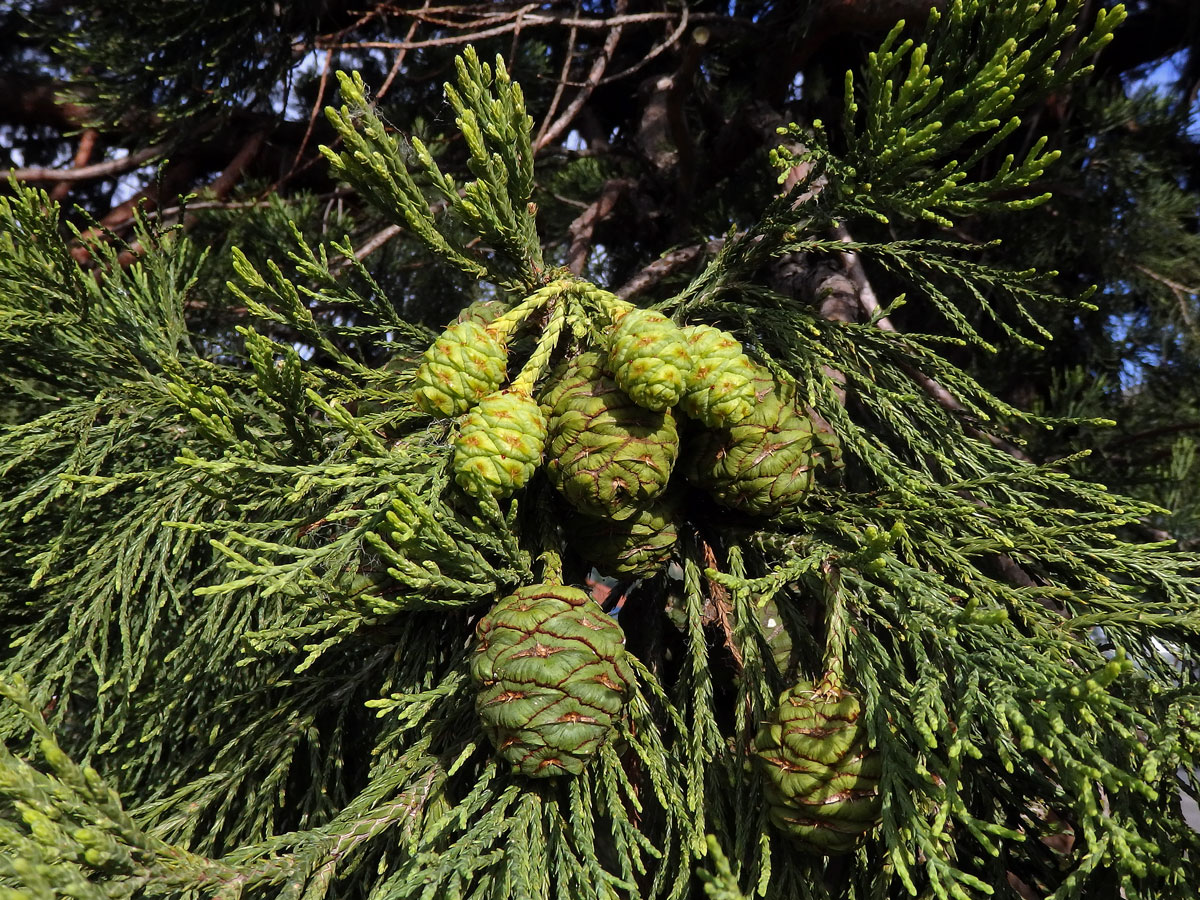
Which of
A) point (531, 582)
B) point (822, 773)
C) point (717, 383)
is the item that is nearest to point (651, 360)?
point (717, 383)

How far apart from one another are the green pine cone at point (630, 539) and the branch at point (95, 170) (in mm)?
2371

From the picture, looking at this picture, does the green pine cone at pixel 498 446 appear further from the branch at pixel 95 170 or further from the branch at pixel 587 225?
the branch at pixel 95 170

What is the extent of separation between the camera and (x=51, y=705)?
2277 mm

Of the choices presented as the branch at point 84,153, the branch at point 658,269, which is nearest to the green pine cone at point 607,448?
the branch at point 658,269

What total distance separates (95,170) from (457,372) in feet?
7.79

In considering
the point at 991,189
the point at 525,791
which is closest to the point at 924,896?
the point at 525,791

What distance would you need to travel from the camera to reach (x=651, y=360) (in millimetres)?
893

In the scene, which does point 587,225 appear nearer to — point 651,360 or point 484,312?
point 484,312

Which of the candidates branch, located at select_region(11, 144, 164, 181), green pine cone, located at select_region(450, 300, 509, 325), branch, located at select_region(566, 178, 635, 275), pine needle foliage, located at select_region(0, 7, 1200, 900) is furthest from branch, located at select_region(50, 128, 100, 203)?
green pine cone, located at select_region(450, 300, 509, 325)

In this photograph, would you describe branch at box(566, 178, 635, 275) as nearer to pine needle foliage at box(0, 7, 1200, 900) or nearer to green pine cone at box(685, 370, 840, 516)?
pine needle foliage at box(0, 7, 1200, 900)

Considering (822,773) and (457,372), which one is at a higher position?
(457,372)

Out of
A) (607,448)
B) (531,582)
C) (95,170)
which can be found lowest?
(531,582)

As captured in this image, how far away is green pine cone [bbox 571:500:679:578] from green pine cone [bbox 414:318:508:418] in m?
0.25

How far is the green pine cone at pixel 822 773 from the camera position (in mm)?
901
